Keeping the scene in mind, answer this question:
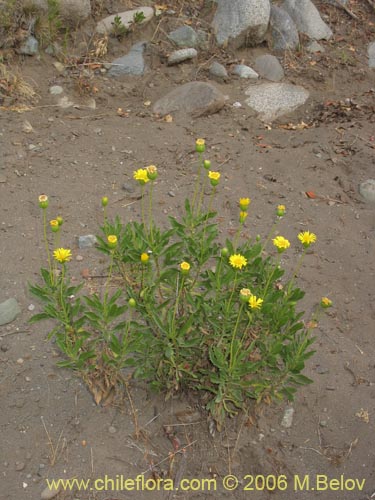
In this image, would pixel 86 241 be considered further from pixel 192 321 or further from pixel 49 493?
pixel 49 493

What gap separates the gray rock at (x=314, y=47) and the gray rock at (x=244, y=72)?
39.4 inches

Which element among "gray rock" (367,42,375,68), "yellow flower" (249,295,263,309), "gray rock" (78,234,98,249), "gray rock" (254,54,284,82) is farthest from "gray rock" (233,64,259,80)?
"yellow flower" (249,295,263,309)

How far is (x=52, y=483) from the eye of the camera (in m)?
2.19

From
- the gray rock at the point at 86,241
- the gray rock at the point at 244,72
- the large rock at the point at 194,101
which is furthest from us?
the gray rock at the point at 244,72

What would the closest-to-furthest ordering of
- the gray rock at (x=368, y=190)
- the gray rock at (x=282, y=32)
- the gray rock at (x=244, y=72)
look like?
the gray rock at (x=368, y=190), the gray rock at (x=244, y=72), the gray rock at (x=282, y=32)

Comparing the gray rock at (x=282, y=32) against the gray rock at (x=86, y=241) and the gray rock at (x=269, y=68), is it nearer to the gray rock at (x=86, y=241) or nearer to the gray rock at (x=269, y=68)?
the gray rock at (x=269, y=68)

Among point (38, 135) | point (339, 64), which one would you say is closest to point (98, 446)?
point (38, 135)

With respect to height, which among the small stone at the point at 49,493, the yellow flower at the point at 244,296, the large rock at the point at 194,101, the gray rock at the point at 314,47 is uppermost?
the yellow flower at the point at 244,296

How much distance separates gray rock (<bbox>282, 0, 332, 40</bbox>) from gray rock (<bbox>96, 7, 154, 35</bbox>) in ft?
5.66

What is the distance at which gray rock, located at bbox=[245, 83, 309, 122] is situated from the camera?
507cm

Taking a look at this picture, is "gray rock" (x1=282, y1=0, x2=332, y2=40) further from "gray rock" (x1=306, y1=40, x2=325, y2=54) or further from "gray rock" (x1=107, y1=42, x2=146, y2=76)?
"gray rock" (x1=107, y1=42, x2=146, y2=76)

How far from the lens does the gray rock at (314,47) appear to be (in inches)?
240

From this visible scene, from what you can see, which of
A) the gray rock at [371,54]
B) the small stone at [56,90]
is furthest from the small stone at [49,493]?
the gray rock at [371,54]

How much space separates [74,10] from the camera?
531cm
